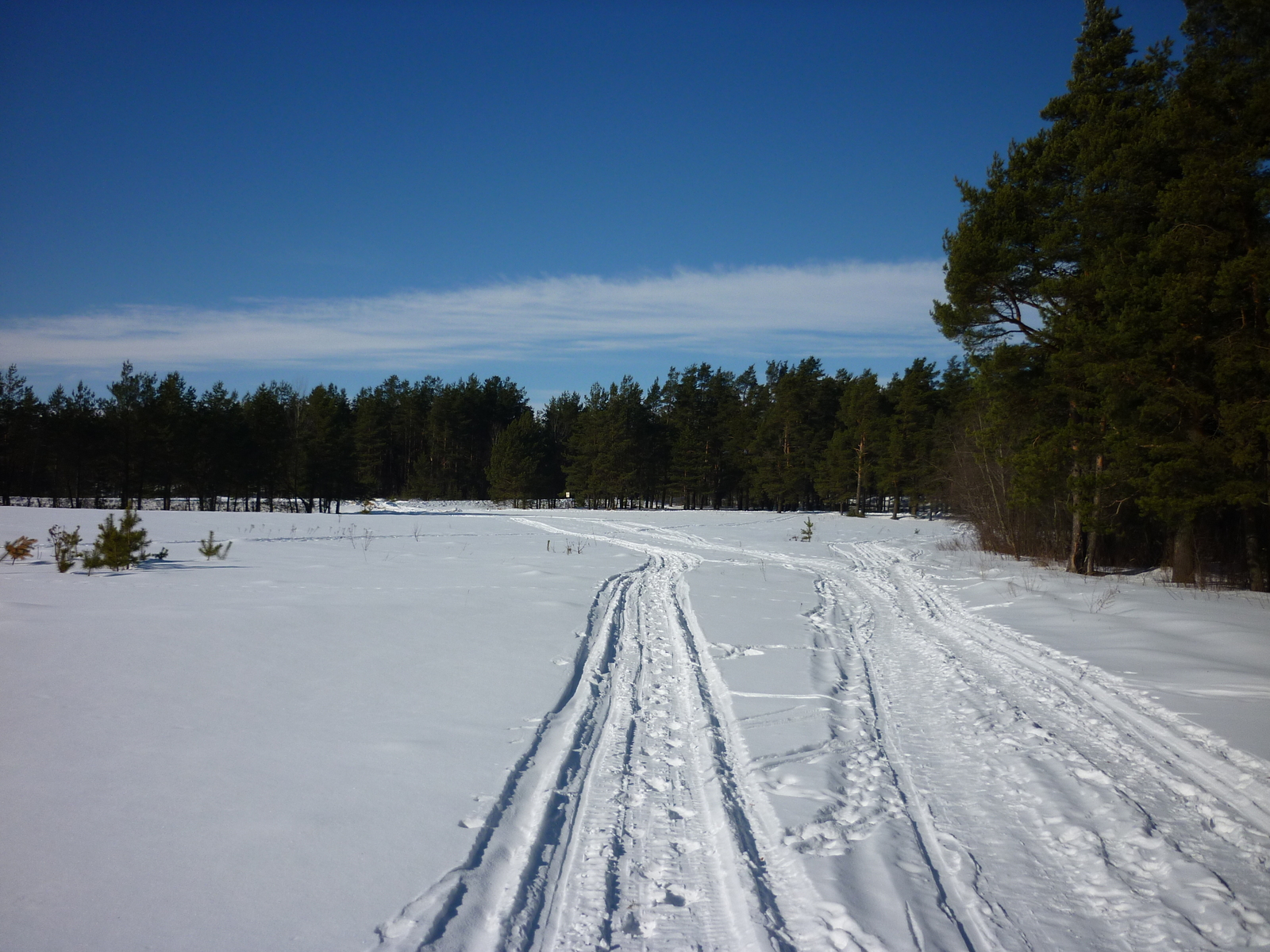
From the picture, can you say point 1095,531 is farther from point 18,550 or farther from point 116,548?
point 18,550

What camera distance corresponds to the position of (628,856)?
11.1 ft

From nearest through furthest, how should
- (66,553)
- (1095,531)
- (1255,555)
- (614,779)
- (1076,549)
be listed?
(614,779) → (66,553) → (1255,555) → (1095,531) → (1076,549)

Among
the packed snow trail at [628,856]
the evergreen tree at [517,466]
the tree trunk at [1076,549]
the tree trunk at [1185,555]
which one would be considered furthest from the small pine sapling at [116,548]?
the evergreen tree at [517,466]

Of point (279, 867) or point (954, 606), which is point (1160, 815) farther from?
point (954, 606)

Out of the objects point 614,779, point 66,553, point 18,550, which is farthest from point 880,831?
point 18,550

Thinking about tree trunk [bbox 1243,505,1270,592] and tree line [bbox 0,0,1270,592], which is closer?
tree line [bbox 0,0,1270,592]

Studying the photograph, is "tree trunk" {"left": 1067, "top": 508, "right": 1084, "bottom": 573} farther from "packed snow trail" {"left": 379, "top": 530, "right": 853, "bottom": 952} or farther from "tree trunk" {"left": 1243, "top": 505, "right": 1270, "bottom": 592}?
"packed snow trail" {"left": 379, "top": 530, "right": 853, "bottom": 952}

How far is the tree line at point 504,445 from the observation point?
146ft

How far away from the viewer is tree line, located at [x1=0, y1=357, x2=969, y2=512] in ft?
146

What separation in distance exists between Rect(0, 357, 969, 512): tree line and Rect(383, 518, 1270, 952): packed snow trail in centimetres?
3351

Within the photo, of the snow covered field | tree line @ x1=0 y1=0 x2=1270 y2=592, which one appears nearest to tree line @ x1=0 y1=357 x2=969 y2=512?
tree line @ x1=0 y1=0 x2=1270 y2=592

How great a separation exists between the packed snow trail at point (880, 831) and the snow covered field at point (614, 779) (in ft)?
0.06

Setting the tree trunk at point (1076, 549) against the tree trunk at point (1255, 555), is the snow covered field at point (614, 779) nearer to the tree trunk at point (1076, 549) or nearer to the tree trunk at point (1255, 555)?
the tree trunk at point (1255, 555)

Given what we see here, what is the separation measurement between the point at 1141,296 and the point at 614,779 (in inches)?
547
